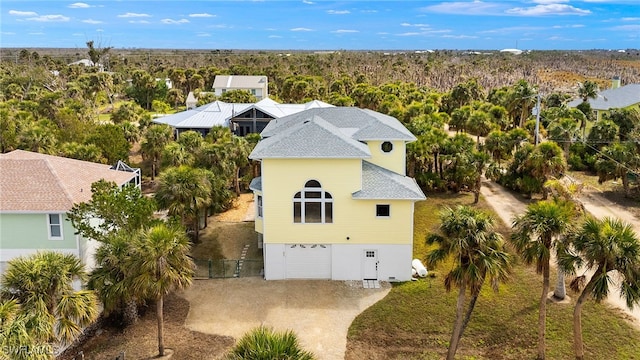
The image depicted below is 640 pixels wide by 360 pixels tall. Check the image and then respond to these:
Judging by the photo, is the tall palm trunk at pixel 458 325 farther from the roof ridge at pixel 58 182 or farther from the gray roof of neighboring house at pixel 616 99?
the gray roof of neighboring house at pixel 616 99

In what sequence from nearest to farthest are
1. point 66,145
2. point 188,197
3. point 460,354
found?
point 460,354, point 188,197, point 66,145

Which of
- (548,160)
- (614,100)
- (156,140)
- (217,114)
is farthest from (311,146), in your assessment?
(614,100)

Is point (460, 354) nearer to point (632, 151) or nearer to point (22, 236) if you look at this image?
point (22, 236)

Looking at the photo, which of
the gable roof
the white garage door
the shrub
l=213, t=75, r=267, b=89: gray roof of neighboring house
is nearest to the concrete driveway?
the white garage door

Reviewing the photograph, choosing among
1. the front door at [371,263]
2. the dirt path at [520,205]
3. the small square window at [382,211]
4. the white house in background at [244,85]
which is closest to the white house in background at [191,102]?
the white house in background at [244,85]

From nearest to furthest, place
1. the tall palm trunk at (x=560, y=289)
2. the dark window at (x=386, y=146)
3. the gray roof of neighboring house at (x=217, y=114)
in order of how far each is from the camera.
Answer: the tall palm trunk at (x=560, y=289) → the dark window at (x=386, y=146) → the gray roof of neighboring house at (x=217, y=114)

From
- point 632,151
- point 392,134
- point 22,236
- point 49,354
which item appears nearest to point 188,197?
point 22,236
